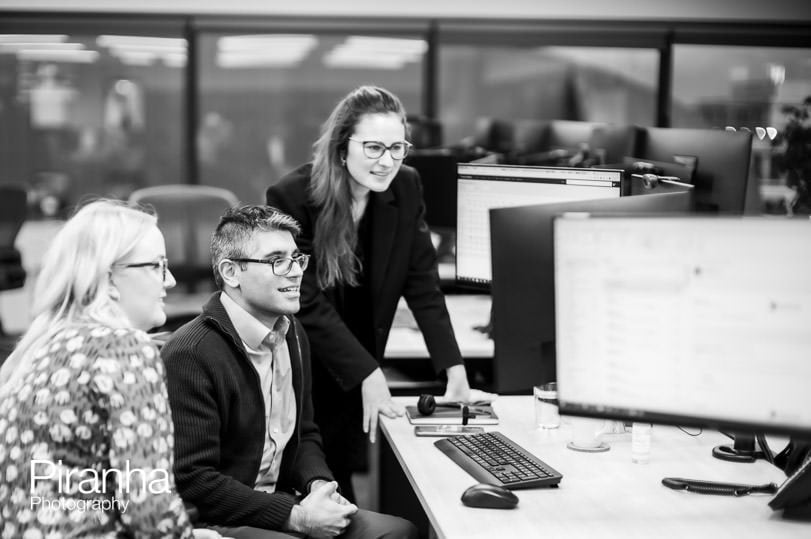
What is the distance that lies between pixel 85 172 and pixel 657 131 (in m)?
4.19

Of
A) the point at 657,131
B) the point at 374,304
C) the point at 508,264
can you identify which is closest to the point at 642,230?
the point at 508,264

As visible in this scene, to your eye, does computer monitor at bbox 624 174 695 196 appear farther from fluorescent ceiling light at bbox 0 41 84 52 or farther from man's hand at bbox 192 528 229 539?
fluorescent ceiling light at bbox 0 41 84 52

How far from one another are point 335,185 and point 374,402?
56cm

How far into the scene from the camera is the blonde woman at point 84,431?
1.37m

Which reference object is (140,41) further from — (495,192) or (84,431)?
(84,431)

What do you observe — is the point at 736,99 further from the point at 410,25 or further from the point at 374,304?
the point at 374,304

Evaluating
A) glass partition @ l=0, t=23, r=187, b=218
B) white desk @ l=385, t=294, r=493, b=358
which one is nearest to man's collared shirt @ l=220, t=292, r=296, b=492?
white desk @ l=385, t=294, r=493, b=358

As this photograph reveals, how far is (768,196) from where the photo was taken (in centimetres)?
628

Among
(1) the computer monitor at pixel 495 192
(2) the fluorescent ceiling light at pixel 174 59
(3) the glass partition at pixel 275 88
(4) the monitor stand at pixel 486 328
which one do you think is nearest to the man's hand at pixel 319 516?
(1) the computer monitor at pixel 495 192

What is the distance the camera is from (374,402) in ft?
7.45

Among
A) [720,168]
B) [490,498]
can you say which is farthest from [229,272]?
[720,168]

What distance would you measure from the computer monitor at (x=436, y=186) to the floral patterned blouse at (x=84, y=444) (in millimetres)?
2178

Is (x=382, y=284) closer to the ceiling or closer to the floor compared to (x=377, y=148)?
closer to the floor

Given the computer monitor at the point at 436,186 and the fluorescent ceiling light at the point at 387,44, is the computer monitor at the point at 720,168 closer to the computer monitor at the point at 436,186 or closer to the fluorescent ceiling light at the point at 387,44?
the computer monitor at the point at 436,186
